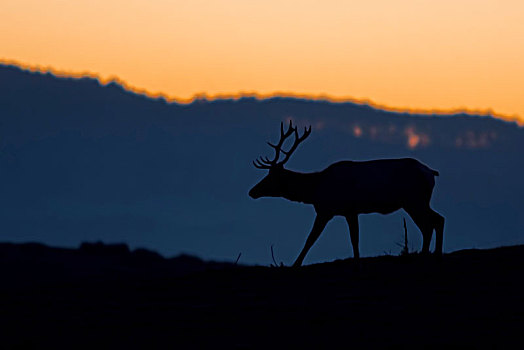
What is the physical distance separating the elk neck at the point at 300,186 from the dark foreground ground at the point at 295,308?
48.5 inches

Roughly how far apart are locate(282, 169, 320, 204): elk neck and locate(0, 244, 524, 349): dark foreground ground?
1.23 m

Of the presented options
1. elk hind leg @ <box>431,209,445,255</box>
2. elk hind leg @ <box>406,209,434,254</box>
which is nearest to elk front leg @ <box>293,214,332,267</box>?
elk hind leg @ <box>406,209,434,254</box>

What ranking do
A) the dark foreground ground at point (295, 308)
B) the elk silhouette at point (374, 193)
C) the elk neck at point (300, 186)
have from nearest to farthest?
the dark foreground ground at point (295, 308), the elk silhouette at point (374, 193), the elk neck at point (300, 186)

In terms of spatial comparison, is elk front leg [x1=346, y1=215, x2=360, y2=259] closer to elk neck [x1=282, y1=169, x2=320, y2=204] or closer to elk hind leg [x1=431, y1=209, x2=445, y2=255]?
elk neck [x1=282, y1=169, x2=320, y2=204]

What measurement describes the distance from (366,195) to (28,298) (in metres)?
5.15

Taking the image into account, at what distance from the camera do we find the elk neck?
59.6ft

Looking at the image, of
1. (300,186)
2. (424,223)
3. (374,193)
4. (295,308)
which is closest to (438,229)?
(424,223)

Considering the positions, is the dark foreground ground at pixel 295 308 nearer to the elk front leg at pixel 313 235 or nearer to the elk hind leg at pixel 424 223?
the elk front leg at pixel 313 235

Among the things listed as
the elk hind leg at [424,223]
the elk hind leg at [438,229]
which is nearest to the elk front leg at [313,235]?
the elk hind leg at [424,223]

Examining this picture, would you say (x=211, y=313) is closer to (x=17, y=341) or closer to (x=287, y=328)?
(x=287, y=328)

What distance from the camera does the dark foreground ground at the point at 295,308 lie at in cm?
1221

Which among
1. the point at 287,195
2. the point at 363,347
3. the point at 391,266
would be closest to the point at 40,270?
the point at 287,195

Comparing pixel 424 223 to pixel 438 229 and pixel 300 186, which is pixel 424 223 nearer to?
pixel 438 229

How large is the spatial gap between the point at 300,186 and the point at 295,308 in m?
4.69
